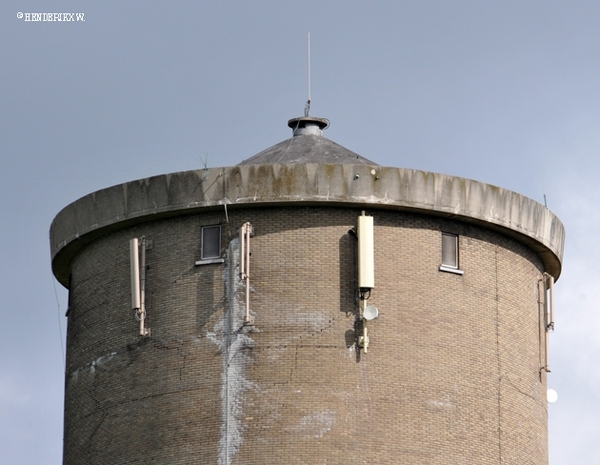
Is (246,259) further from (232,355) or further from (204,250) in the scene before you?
(232,355)

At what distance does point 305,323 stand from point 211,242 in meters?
3.25

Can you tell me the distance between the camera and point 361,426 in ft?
184

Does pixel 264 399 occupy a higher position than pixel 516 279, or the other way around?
pixel 516 279

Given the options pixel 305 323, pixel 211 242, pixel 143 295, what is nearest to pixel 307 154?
pixel 211 242

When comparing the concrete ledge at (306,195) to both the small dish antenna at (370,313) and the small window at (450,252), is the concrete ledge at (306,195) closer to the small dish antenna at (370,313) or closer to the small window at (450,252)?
the small window at (450,252)

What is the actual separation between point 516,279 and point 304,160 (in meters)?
6.17

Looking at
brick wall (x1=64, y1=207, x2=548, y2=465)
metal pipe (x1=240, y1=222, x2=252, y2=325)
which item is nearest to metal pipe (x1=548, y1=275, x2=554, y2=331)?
brick wall (x1=64, y1=207, x2=548, y2=465)

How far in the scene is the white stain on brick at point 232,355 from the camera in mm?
56000

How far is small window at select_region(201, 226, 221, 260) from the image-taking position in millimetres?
57844

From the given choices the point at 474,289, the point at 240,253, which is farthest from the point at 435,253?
the point at 240,253

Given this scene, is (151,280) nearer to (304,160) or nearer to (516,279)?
(304,160)

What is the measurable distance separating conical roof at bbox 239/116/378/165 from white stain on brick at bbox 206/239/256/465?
11.0ft

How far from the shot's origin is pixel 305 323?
56781 mm

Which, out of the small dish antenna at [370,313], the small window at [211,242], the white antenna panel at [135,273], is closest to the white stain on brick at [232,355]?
the small window at [211,242]
